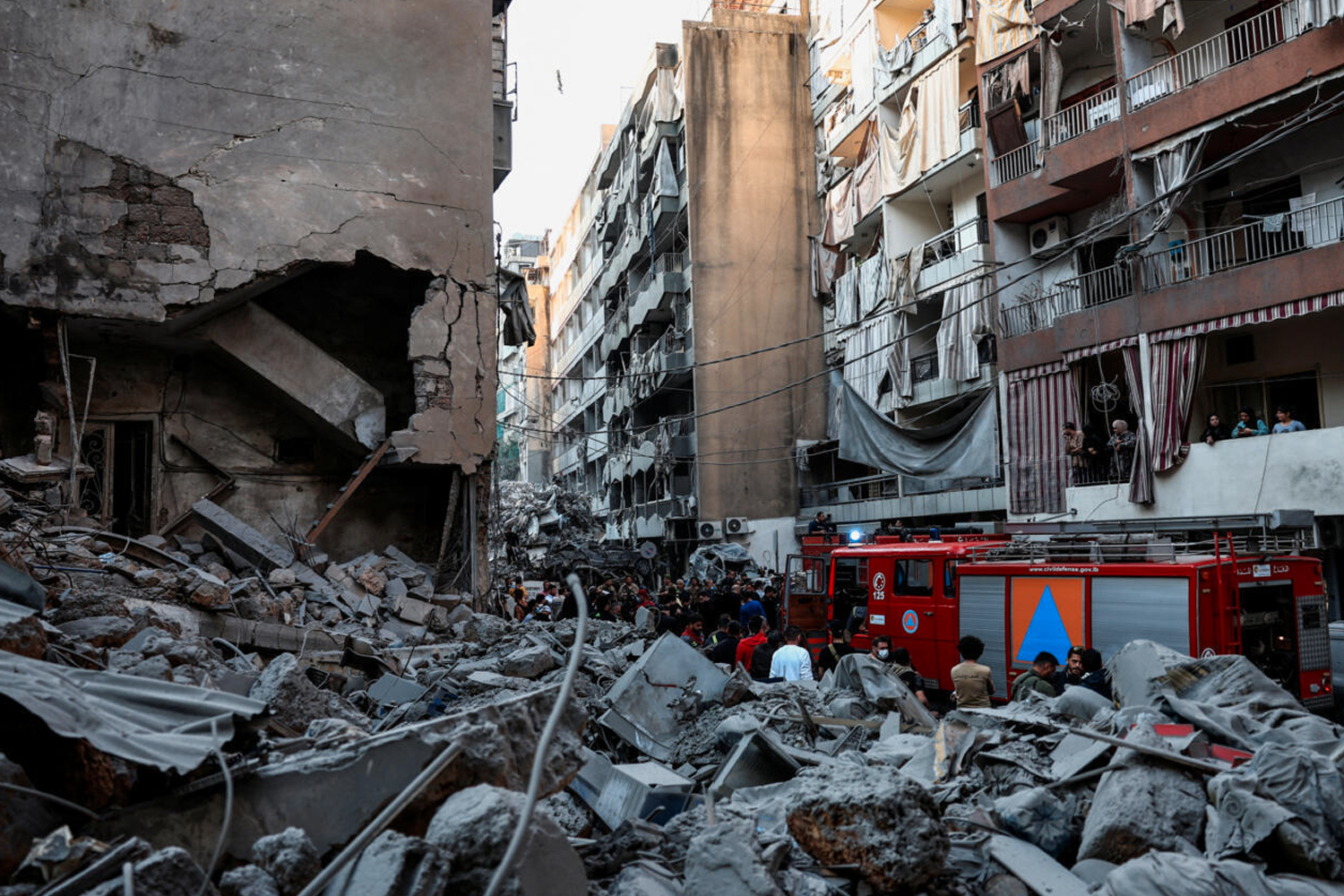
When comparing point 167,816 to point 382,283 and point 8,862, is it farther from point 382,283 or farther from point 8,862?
point 382,283

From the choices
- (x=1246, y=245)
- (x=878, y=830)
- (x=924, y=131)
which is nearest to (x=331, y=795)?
(x=878, y=830)

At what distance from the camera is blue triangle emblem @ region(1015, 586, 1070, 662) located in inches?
413

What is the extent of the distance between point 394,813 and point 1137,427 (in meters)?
16.4

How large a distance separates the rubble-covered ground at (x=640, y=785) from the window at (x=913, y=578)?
4372 millimetres

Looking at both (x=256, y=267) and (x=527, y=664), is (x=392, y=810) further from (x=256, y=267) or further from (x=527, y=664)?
(x=256, y=267)

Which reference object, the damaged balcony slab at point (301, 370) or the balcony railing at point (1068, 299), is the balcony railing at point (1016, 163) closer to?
the balcony railing at point (1068, 299)

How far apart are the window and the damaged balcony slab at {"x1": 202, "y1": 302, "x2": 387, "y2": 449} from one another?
712 cm

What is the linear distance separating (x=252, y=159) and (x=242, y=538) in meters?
4.74

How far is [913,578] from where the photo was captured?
500 inches

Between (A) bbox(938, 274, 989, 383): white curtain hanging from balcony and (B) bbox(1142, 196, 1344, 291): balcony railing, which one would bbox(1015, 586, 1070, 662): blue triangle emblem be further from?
(A) bbox(938, 274, 989, 383): white curtain hanging from balcony

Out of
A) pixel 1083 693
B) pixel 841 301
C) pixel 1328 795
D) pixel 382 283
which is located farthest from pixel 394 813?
pixel 841 301

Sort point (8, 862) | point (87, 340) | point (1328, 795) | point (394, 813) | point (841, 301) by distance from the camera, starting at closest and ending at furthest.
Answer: point (8, 862), point (394, 813), point (1328, 795), point (87, 340), point (841, 301)

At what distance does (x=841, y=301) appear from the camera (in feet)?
97.9

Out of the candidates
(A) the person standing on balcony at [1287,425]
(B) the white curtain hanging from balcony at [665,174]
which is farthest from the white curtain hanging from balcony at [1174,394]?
(B) the white curtain hanging from balcony at [665,174]
